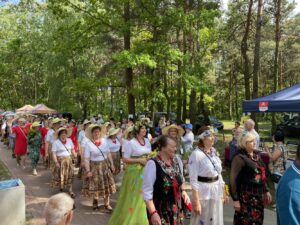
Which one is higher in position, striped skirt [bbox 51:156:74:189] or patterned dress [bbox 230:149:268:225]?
patterned dress [bbox 230:149:268:225]

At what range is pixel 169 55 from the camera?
47.9 feet

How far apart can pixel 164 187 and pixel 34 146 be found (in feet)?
28.7

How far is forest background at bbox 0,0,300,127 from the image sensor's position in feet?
50.9

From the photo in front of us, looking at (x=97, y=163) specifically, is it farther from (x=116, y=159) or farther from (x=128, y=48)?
(x=128, y=48)

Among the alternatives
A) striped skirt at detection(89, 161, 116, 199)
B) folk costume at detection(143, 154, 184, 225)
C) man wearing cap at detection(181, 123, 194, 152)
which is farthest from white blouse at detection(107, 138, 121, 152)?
folk costume at detection(143, 154, 184, 225)

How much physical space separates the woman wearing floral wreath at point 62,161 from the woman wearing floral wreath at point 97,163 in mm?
1481

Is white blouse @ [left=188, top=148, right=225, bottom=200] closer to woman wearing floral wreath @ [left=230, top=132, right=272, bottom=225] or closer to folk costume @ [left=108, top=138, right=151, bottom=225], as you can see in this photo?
woman wearing floral wreath @ [left=230, top=132, right=272, bottom=225]

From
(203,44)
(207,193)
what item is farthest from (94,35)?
(207,193)

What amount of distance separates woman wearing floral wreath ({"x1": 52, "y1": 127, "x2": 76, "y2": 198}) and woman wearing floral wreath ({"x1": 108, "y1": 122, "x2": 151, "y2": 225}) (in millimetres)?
2579

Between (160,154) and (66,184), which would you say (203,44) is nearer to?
(66,184)

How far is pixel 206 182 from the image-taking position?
4.86 m

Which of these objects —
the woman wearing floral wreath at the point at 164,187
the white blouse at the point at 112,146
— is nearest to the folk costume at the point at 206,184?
the woman wearing floral wreath at the point at 164,187

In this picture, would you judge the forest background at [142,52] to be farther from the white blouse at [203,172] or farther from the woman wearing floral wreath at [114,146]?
the white blouse at [203,172]

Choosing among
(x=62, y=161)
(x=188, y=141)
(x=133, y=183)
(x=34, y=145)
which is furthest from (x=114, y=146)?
(x=34, y=145)
